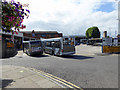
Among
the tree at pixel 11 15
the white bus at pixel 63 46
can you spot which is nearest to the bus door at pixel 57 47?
the white bus at pixel 63 46

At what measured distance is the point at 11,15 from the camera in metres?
3.61

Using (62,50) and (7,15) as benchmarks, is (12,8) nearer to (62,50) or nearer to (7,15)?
(7,15)

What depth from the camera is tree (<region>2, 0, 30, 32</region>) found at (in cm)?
358

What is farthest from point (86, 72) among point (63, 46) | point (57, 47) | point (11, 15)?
point (57, 47)

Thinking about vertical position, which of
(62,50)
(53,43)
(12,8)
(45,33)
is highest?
(45,33)

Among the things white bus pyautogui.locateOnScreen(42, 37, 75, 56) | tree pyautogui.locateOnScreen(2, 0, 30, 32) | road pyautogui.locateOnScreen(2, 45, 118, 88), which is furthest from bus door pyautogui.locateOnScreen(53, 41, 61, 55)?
tree pyautogui.locateOnScreen(2, 0, 30, 32)

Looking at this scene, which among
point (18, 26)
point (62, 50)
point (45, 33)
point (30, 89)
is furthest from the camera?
point (45, 33)

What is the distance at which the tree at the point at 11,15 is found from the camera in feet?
11.7

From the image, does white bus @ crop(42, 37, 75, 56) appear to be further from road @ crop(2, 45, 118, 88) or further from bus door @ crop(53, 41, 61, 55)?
road @ crop(2, 45, 118, 88)

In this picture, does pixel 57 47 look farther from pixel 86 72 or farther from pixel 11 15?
pixel 11 15

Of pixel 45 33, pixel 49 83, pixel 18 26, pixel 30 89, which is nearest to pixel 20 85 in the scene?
pixel 30 89

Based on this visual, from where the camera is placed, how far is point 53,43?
13242 millimetres

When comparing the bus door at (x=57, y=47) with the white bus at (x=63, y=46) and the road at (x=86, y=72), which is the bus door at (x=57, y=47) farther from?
the road at (x=86, y=72)

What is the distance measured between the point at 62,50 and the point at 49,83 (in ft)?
24.9
